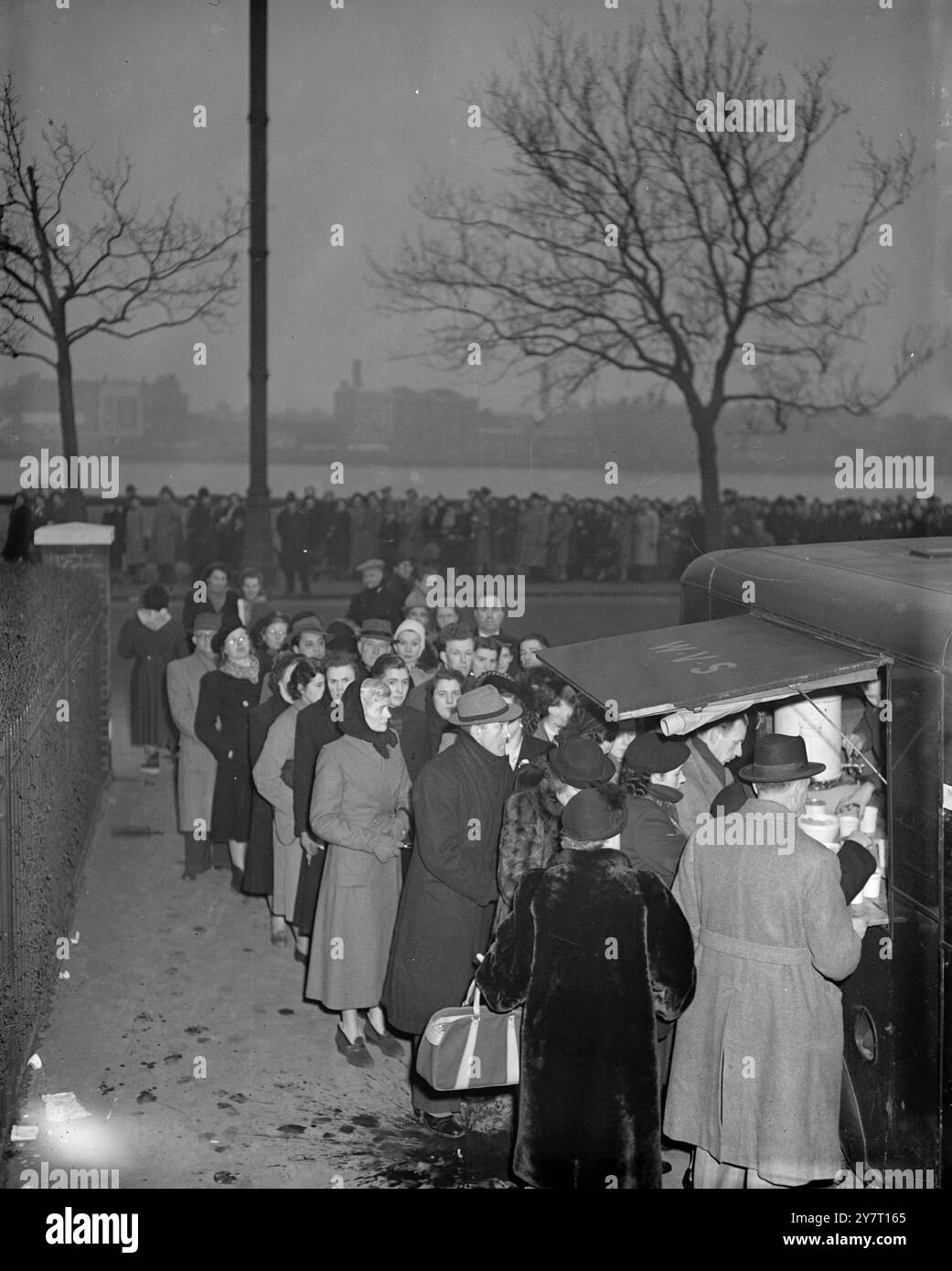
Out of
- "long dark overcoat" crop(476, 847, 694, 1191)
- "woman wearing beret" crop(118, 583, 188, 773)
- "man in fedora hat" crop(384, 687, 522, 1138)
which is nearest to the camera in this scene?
"long dark overcoat" crop(476, 847, 694, 1191)

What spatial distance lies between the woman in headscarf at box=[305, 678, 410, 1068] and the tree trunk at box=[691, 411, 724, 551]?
16.9 metres

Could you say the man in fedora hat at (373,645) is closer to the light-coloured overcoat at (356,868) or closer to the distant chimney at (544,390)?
the light-coloured overcoat at (356,868)

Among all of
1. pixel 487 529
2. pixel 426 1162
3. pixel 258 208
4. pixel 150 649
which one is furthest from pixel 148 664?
pixel 487 529

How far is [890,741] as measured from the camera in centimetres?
491

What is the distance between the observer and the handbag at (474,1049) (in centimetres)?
463

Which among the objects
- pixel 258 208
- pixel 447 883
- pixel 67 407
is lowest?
pixel 447 883

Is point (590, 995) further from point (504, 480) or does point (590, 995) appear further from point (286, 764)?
point (504, 480)

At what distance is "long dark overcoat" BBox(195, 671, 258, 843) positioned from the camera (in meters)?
8.48

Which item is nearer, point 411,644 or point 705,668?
point 705,668

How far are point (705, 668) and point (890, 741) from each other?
0.84m

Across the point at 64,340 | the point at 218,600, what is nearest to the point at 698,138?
the point at 64,340

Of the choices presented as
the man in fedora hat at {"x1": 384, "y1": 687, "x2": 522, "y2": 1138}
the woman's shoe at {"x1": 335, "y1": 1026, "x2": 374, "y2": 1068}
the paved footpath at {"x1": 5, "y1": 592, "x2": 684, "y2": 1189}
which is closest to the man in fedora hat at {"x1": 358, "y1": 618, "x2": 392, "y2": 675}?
the paved footpath at {"x1": 5, "y1": 592, "x2": 684, "y2": 1189}

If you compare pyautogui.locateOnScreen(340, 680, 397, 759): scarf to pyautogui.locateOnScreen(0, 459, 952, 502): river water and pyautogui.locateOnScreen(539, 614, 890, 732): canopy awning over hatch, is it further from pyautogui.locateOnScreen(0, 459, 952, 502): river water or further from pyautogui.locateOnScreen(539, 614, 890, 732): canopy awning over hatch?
pyautogui.locateOnScreen(0, 459, 952, 502): river water

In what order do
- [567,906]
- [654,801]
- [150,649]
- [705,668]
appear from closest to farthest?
[567,906]
[654,801]
[705,668]
[150,649]
